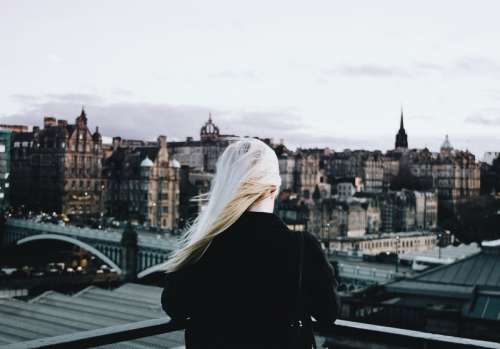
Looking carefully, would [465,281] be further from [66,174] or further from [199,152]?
[199,152]

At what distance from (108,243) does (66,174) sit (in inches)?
1242

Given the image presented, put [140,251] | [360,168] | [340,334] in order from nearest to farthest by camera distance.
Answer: [340,334] < [140,251] < [360,168]

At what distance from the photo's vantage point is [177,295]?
292 cm

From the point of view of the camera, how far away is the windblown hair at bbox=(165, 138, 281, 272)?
2814 mm

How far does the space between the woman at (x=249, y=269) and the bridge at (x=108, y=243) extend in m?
38.0

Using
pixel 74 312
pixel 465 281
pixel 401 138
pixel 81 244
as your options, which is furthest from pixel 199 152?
pixel 465 281

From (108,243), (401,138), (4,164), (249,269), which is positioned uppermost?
(401,138)

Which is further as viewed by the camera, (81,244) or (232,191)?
(81,244)

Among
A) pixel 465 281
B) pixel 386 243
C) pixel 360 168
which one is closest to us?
pixel 465 281

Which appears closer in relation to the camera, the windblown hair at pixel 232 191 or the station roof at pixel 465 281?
the windblown hair at pixel 232 191

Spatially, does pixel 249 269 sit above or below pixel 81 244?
above

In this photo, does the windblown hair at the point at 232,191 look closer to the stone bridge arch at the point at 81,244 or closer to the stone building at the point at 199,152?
the stone bridge arch at the point at 81,244

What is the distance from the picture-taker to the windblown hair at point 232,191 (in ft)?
9.23

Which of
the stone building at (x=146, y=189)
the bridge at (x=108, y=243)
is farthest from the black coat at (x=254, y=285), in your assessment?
the stone building at (x=146, y=189)
